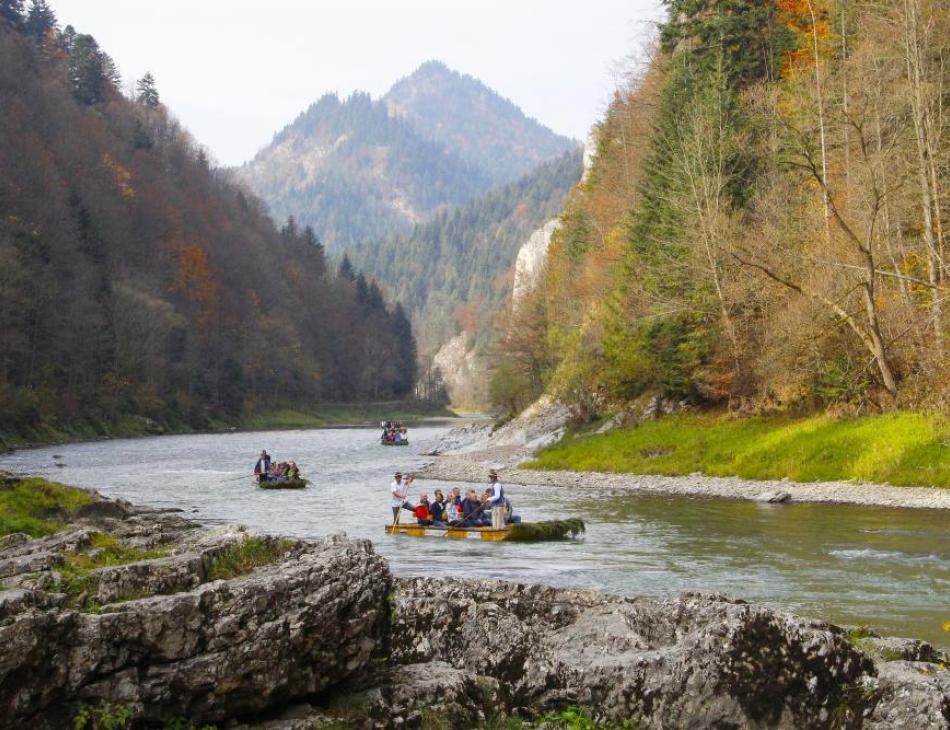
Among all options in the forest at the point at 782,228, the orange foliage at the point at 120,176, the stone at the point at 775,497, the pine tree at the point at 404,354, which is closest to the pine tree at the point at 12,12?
the orange foliage at the point at 120,176

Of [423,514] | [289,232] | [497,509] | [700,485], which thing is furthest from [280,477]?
[289,232]

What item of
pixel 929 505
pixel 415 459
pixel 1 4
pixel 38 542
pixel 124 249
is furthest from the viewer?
pixel 1 4

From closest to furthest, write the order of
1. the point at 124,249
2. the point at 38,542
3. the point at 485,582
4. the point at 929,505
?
the point at 485,582 → the point at 38,542 → the point at 929,505 → the point at 124,249

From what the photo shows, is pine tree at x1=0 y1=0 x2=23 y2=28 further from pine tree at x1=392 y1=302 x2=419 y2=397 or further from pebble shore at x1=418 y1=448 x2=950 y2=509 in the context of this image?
pebble shore at x1=418 y1=448 x2=950 y2=509

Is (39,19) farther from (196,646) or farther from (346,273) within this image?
(196,646)

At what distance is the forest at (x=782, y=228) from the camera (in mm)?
35312

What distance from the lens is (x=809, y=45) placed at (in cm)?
4919

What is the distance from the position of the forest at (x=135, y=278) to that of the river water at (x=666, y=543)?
108 ft

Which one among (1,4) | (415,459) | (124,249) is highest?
(1,4)

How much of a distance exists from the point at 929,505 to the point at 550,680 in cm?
2419

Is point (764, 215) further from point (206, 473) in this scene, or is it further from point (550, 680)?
point (550, 680)

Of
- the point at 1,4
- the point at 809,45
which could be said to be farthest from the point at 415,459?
the point at 1,4

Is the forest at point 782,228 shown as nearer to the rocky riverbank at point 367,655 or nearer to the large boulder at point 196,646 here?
the rocky riverbank at point 367,655

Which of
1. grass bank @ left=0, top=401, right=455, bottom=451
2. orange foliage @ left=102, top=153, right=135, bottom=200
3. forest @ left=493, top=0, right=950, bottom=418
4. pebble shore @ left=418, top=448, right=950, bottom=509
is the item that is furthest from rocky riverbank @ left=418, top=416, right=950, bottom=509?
orange foliage @ left=102, top=153, right=135, bottom=200
